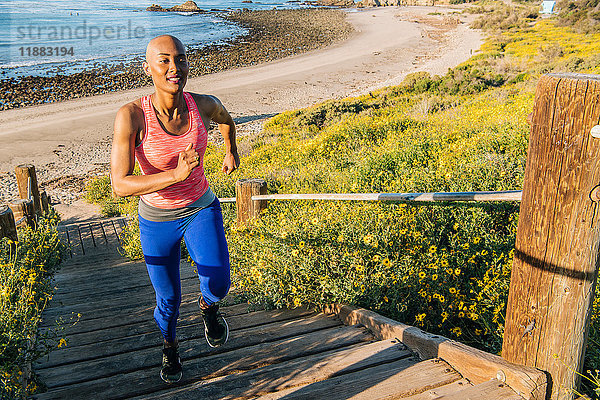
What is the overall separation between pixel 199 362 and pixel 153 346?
1.68ft

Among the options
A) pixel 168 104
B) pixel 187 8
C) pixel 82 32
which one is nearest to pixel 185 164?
pixel 168 104

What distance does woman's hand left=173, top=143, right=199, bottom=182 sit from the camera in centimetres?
242

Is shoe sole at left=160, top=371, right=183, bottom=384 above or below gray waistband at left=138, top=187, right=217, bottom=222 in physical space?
below

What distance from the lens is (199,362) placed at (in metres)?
3.11

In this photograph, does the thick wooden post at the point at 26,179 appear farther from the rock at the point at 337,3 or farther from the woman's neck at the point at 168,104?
the rock at the point at 337,3

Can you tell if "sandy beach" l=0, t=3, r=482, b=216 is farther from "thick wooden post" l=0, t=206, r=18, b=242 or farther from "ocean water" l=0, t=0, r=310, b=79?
"ocean water" l=0, t=0, r=310, b=79

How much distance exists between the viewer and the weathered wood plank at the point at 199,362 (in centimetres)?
276

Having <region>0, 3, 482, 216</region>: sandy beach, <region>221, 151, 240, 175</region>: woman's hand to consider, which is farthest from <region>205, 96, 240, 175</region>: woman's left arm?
<region>0, 3, 482, 216</region>: sandy beach

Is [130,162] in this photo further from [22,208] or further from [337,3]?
[337,3]

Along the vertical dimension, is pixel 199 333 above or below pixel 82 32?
below

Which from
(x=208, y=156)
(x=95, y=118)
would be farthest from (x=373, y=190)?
(x=95, y=118)

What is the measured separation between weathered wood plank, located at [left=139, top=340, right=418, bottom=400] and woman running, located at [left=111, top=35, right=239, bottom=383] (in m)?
0.25

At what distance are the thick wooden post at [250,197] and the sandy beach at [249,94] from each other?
9.84 m

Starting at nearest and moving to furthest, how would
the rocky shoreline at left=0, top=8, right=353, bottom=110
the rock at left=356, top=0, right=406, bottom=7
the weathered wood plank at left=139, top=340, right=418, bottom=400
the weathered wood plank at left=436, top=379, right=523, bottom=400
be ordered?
the weathered wood plank at left=436, top=379, right=523, bottom=400, the weathered wood plank at left=139, top=340, right=418, bottom=400, the rocky shoreline at left=0, top=8, right=353, bottom=110, the rock at left=356, top=0, right=406, bottom=7
